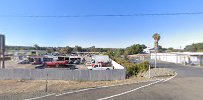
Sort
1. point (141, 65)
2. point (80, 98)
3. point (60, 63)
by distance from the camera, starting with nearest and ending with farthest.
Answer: point (80, 98) → point (141, 65) → point (60, 63)

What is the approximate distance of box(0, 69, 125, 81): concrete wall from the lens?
22938 mm

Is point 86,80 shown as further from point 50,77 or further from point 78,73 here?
point 50,77

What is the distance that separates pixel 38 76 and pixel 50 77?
1.29 meters

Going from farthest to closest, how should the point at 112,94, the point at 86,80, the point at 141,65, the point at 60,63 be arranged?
1. the point at 60,63
2. the point at 141,65
3. the point at 86,80
4. the point at 112,94

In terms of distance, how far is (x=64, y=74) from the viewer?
23.2 meters

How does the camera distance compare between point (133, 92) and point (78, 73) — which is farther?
point (78, 73)

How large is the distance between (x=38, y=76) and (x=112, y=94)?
1200cm

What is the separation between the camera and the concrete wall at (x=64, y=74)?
75.3ft

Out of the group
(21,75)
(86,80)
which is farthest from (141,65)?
(21,75)

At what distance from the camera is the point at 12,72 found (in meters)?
23.9

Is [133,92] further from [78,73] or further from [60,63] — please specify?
[60,63]

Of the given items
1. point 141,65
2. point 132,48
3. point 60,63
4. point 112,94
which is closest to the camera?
point 112,94

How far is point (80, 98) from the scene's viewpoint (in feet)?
41.7

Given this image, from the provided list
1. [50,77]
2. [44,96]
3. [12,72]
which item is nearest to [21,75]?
[12,72]
